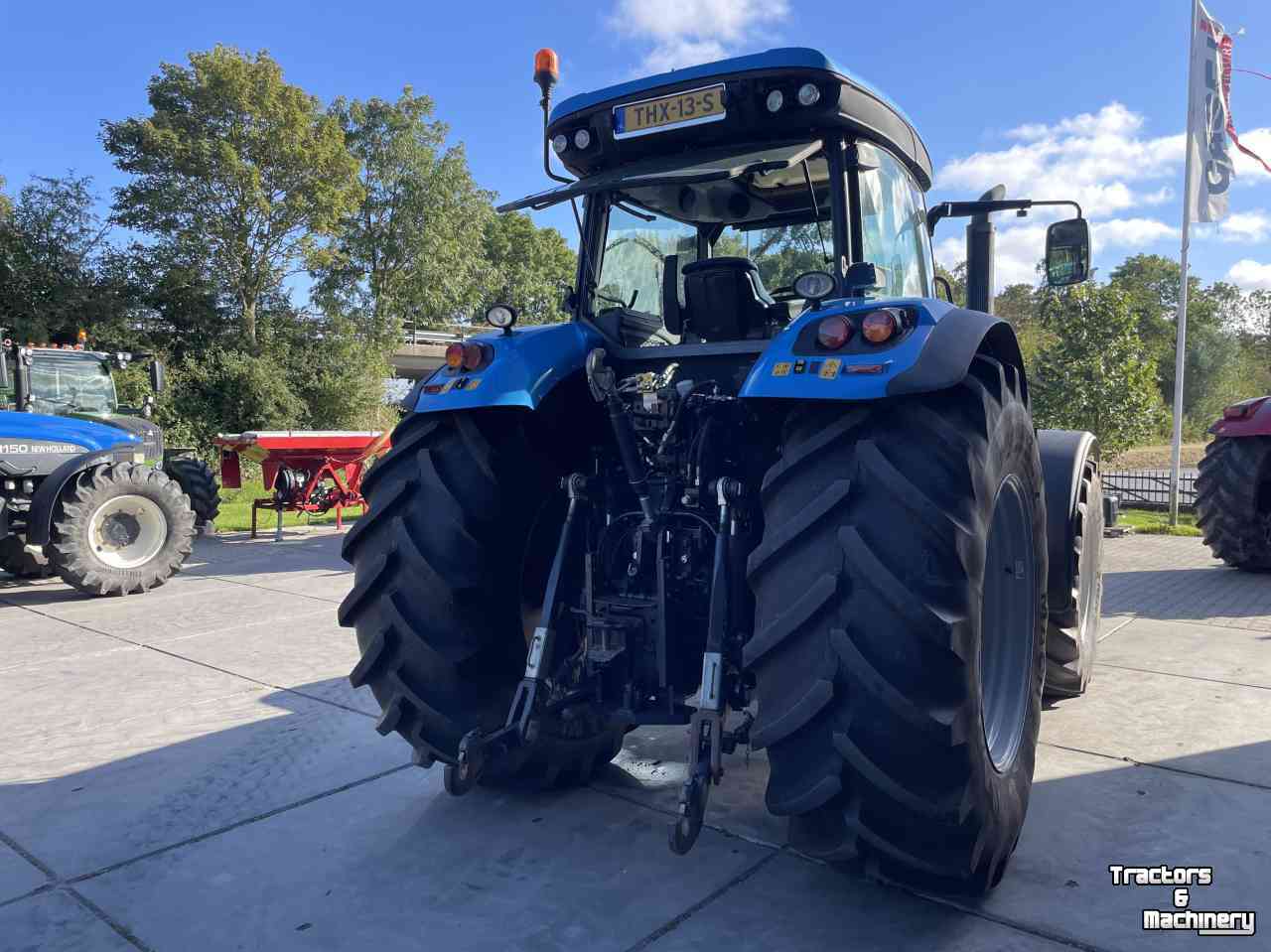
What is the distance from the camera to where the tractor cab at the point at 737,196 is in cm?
286

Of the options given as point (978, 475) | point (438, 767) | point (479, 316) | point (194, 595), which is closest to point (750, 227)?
point (978, 475)

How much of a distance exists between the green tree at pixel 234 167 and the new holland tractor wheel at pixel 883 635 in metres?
23.2

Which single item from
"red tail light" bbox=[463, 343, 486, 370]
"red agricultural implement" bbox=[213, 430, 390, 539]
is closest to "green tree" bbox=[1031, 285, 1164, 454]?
"red agricultural implement" bbox=[213, 430, 390, 539]

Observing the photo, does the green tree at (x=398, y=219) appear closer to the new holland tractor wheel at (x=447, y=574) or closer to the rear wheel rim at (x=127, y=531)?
the rear wheel rim at (x=127, y=531)

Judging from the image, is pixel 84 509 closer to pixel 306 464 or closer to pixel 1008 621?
pixel 306 464

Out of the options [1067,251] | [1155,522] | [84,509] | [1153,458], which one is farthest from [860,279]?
[1153,458]

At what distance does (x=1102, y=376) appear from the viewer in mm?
15812

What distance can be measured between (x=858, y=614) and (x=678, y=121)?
176 centimetres

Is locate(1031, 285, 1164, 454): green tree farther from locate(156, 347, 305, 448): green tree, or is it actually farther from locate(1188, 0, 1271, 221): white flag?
locate(156, 347, 305, 448): green tree

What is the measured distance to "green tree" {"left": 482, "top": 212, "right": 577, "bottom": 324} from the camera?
37750mm

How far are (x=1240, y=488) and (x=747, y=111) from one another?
7169 mm

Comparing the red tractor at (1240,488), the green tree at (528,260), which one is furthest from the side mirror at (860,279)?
the green tree at (528,260)

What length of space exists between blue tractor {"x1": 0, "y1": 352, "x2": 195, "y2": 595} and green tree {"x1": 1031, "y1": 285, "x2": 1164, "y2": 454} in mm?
14227

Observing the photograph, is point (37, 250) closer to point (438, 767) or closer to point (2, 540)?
point (2, 540)
